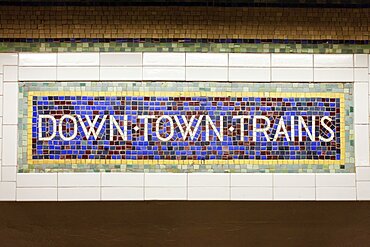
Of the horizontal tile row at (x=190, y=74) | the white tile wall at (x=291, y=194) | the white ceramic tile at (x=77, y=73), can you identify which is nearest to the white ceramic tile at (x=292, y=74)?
the horizontal tile row at (x=190, y=74)

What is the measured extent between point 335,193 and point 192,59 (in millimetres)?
1772

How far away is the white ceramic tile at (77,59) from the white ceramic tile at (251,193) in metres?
1.71

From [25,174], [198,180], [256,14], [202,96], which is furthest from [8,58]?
[256,14]

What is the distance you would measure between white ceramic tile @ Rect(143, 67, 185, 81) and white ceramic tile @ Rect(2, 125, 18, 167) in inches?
50.4

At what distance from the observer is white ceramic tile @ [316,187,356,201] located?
378 cm

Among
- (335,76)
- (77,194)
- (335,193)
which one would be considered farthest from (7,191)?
(335,76)

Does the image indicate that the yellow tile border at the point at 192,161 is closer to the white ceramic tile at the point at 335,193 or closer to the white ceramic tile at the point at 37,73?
the white ceramic tile at the point at 37,73

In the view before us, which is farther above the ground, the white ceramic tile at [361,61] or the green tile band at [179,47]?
the green tile band at [179,47]

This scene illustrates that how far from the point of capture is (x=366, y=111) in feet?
12.5

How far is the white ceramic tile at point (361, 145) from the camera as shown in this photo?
3805mm

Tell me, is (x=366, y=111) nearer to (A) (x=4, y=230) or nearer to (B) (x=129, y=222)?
(B) (x=129, y=222)

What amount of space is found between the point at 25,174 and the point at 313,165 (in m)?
2.59

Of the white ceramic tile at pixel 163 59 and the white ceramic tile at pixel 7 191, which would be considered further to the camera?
the white ceramic tile at pixel 163 59

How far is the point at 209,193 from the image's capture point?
3771mm
